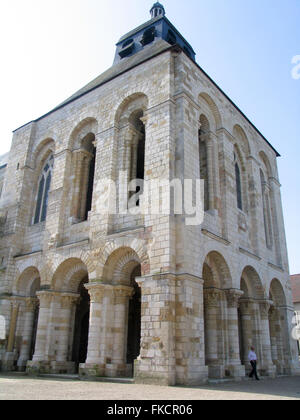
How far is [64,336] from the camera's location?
1357 cm

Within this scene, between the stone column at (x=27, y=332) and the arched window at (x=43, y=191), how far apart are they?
11.8ft

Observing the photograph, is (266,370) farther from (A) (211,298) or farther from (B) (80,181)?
A: (B) (80,181)

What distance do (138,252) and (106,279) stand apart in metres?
1.83

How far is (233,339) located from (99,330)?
15.1ft

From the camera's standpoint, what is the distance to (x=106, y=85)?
51.6 ft

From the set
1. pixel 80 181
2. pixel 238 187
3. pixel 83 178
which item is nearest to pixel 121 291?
pixel 80 181

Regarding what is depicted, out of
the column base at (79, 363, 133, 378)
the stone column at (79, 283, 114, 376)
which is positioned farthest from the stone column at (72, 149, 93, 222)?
the column base at (79, 363, 133, 378)

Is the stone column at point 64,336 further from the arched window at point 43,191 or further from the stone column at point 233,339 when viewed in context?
the stone column at point 233,339

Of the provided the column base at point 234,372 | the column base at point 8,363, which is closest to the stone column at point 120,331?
the column base at point 234,372

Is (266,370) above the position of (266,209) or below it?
below

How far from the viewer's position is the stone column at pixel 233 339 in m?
12.3

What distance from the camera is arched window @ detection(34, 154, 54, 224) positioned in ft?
54.7
